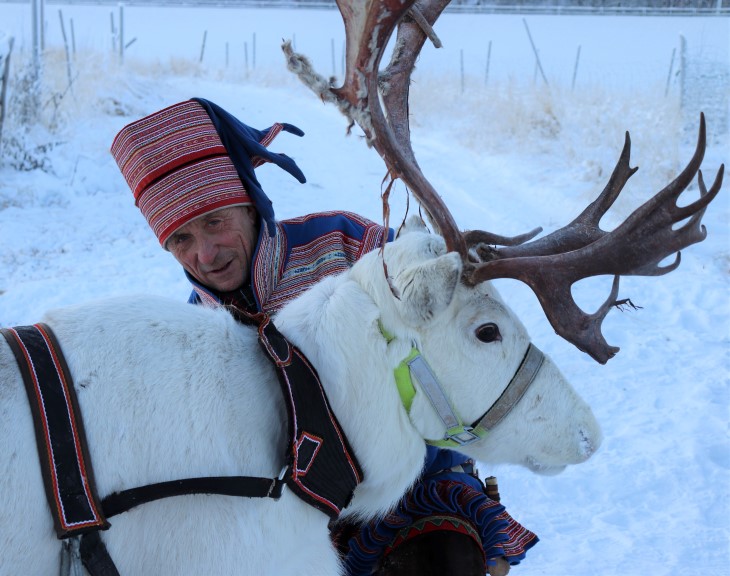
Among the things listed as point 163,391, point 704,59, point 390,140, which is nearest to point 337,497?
point 163,391

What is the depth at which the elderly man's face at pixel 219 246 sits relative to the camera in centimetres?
294

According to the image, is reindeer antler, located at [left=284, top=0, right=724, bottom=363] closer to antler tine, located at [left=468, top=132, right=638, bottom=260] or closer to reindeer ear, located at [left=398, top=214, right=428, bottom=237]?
antler tine, located at [left=468, top=132, right=638, bottom=260]

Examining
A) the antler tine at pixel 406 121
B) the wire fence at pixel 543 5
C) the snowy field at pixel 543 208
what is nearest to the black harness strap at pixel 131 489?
the antler tine at pixel 406 121

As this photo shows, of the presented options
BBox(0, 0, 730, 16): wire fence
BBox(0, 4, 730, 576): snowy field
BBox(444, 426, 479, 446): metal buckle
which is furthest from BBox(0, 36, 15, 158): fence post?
BBox(0, 0, 730, 16): wire fence

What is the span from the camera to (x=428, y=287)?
2105 millimetres

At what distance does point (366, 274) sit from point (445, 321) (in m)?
0.28

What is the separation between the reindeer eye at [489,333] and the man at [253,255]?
644 millimetres

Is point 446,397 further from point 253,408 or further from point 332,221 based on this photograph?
point 332,221

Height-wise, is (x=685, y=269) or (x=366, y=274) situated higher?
(x=366, y=274)

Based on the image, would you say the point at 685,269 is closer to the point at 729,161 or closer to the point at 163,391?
the point at 729,161

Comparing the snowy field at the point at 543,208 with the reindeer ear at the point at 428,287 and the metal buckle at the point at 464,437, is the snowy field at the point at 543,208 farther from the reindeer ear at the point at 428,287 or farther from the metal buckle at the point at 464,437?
the reindeer ear at the point at 428,287

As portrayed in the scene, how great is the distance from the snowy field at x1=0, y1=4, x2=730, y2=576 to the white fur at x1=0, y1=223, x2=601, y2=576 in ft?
6.56

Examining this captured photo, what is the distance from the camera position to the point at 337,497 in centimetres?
211

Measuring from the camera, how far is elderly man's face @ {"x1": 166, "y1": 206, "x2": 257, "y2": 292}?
9.65 feet
